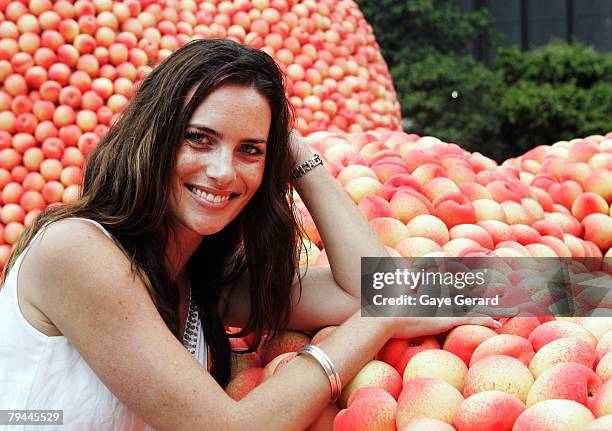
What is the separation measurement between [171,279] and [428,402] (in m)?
0.58

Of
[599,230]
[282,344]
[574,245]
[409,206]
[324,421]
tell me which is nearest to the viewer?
[324,421]

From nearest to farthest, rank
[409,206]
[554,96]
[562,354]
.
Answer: [562,354], [409,206], [554,96]

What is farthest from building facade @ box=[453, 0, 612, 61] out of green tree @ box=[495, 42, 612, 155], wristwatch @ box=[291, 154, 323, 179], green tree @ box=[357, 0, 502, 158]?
wristwatch @ box=[291, 154, 323, 179]

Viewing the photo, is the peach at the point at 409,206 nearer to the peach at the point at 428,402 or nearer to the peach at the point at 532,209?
the peach at the point at 532,209

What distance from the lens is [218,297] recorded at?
1.65 meters

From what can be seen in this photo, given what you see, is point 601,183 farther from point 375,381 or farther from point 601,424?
point 601,424

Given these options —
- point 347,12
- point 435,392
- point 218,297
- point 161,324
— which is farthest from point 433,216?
point 347,12

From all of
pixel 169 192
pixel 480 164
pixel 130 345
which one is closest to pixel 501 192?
pixel 480 164

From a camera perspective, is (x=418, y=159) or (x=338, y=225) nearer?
(x=338, y=225)

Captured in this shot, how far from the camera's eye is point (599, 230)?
91.6 inches

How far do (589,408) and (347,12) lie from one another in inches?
138

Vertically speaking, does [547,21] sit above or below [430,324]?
below

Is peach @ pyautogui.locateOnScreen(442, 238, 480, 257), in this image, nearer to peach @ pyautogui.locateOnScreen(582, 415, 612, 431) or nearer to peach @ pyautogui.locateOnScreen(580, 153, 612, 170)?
peach @ pyautogui.locateOnScreen(582, 415, 612, 431)

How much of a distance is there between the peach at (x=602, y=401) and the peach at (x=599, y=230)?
4.22ft
